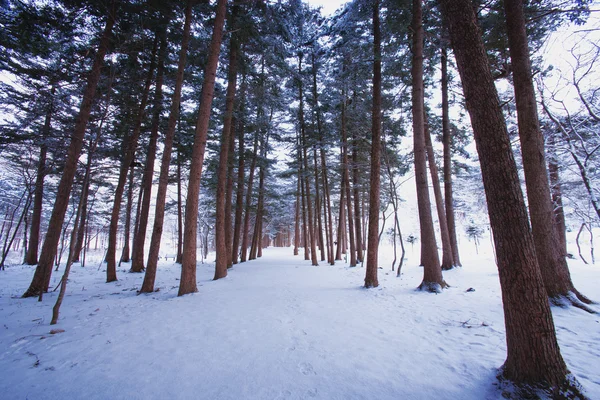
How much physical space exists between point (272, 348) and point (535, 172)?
5.87 m

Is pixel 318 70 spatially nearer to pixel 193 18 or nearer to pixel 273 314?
pixel 193 18

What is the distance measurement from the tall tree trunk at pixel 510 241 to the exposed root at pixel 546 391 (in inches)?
1.0

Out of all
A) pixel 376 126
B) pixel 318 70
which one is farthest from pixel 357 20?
pixel 318 70

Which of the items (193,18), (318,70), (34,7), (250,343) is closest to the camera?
(250,343)

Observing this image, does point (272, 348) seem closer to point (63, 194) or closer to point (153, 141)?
point (63, 194)

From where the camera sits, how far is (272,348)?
117 inches

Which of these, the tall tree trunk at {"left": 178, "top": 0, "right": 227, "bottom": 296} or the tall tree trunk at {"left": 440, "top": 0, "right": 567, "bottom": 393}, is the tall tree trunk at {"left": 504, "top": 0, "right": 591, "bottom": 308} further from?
Result: the tall tree trunk at {"left": 178, "top": 0, "right": 227, "bottom": 296}

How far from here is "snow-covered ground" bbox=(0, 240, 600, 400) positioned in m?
2.14

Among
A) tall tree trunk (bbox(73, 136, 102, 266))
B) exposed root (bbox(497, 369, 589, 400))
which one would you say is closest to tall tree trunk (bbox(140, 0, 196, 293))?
tall tree trunk (bbox(73, 136, 102, 266))

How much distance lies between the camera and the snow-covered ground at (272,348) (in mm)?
2141

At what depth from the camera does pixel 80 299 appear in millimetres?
6098

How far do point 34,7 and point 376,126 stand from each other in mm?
9791

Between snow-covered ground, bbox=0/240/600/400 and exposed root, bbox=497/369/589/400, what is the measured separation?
120 millimetres

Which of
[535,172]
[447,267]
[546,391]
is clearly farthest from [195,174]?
[447,267]
